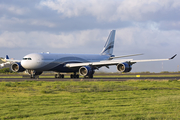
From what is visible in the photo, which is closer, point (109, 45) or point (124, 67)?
point (124, 67)

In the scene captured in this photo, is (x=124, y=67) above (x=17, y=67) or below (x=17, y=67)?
below

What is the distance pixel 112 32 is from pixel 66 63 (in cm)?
1907

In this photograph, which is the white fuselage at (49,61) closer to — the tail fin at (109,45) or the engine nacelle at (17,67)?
the engine nacelle at (17,67)

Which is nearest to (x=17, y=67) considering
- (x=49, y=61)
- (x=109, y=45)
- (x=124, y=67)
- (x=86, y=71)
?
(x=49, y=61)

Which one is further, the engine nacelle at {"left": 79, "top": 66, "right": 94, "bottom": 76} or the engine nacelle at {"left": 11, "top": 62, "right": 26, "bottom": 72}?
the engine nacelle at {"left": 11, "top": 62, "right": 26, "bottom": 72}

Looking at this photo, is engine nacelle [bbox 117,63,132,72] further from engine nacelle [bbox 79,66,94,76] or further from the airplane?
engine nacelle [bbox 79,66,94,76]

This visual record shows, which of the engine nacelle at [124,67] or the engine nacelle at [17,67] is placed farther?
the engine nacelle at [17,67]

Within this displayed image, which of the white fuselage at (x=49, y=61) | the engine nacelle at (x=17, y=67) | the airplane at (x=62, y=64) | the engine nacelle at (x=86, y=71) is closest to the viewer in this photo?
the white fuselage at (x=49, y=61)

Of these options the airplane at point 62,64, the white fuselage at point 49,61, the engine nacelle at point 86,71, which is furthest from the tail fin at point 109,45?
the engine nacelle at point 86,71

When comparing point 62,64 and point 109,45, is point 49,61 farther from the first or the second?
point 109,45

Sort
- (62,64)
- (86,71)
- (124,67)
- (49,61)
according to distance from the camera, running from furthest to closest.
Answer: (62,64) → (49,61) → (86,71) → (124,67)

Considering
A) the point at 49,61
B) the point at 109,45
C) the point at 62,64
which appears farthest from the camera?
the point at 109,45

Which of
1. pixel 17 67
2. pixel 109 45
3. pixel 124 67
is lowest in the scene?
pixel 124 67

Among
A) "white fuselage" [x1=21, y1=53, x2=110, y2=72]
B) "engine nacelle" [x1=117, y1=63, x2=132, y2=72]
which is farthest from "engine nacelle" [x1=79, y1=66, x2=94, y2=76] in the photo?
"engine nacelle" [x1=117, y1=63, x2=132, y2=72]
